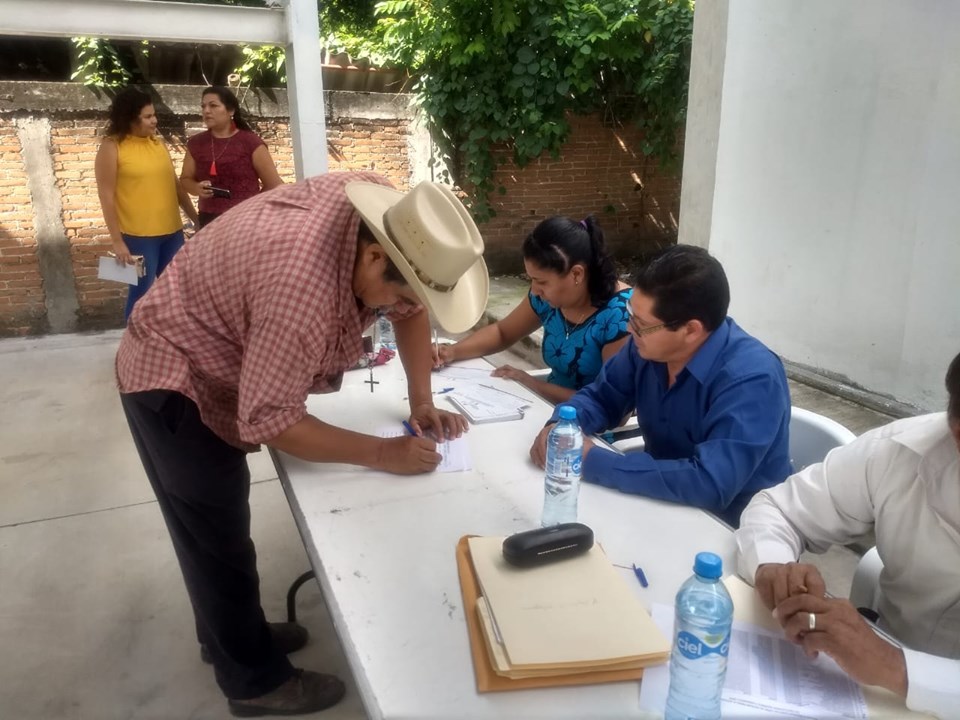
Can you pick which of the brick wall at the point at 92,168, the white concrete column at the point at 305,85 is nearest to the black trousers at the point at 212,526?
the white concrete column at the point at 305,85

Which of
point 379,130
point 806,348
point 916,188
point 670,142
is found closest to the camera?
point 916,188

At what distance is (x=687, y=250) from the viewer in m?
1.71

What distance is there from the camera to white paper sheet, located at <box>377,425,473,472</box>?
1.72 meters

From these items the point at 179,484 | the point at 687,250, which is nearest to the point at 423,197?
the point at 687,250

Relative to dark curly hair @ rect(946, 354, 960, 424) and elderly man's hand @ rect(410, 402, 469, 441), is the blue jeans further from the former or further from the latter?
dark curly hair @ rect(946, 354, 960, 424)

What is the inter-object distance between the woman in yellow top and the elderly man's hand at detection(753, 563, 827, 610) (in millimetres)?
3984

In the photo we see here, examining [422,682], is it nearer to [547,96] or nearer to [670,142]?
[547,96]

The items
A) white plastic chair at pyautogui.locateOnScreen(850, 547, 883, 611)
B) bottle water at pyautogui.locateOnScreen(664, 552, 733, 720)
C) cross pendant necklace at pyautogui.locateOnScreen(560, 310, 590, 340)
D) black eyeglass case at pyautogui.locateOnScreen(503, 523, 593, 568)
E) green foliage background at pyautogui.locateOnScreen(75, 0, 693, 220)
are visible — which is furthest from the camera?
green foliage background at pyautogui.locateOnScreen(75, 0, 693, 220)

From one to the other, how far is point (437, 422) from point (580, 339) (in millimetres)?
802

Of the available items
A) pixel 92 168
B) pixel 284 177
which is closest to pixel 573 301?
pixel 284 177

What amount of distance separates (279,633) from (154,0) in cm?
338

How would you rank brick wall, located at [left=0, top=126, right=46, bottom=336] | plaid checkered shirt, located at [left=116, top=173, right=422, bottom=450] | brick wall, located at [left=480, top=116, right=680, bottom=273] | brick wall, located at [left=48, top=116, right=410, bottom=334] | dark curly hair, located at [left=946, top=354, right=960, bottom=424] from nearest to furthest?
1. dark curly hair, located at [left=946, top=354, right=960, bottom=424]
2. plaid checkered shirt, located at [left=116, top=173, right=422, bottom=450]
3. brick wall, located at [left=0, top=126, right=46, bottom=336]
4. brick wall, located at [left=48, top=116, right=410, bottom=334]
5. brick wall, located at [left=480, top=116, right=680, bottom=273]

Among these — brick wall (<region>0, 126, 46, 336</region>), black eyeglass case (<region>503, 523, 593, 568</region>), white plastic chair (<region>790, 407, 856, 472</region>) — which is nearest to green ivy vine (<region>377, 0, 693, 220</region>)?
brick wall (<region>0, 126, 46, 336</region>)

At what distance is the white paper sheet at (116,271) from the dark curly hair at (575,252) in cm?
289
